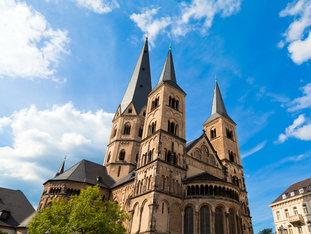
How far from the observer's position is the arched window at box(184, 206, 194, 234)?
23875mm

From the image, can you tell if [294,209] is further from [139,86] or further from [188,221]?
[139,86]

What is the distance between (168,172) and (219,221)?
7522 mm

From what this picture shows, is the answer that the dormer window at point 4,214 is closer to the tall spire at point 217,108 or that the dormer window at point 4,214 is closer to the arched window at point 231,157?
the arched window at point 231,157

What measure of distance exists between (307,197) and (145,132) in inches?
1029

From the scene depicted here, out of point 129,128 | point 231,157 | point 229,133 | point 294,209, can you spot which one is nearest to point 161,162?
point 231,157

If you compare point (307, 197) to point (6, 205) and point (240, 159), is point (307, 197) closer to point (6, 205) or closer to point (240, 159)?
point (240, 159)

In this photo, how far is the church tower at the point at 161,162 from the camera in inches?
938

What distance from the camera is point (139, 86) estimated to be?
172ft

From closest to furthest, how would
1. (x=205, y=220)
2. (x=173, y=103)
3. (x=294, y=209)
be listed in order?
(x=205, y=220), (x=173, y=103), (x=294, y=209)

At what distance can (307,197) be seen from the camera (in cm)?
3359

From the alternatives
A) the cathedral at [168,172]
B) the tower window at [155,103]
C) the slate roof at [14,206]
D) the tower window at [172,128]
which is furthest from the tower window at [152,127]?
the slate roof at [14,206]

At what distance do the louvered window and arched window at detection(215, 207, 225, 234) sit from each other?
2.64 meters

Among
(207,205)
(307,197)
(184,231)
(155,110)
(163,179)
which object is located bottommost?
(184,231)

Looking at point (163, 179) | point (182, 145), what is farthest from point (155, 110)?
point (163, 179)
